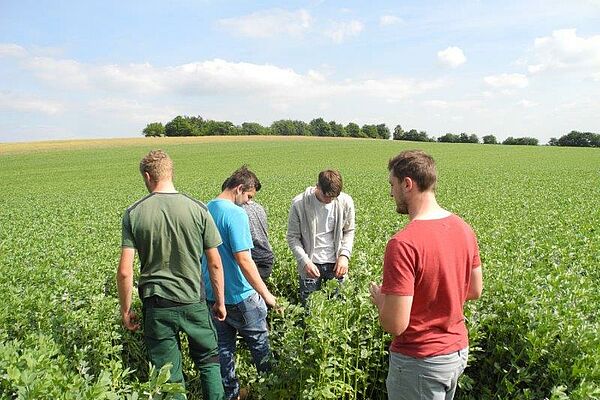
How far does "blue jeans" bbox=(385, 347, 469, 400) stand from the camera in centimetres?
278

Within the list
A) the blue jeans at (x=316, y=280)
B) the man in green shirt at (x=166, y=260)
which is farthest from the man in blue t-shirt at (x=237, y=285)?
the blue jeans at (x=316, y=280)

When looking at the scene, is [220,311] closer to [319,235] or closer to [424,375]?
[319,235]

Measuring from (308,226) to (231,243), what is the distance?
1.42 m

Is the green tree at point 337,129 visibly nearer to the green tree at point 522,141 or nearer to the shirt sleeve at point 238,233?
the green tree at point 522,141

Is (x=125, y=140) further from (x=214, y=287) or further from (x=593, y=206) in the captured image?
(x=214, y=287)

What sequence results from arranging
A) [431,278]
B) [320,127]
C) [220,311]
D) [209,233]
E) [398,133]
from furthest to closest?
1. [320,127]
2. [398,133]
3. [220,311]
4. [209,233]
5. [431,278]

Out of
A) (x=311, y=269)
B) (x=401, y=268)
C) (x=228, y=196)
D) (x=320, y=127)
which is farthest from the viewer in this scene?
(x=320, y=127)

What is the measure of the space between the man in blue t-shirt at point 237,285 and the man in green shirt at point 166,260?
1.14 feet

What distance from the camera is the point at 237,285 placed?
4.52 meters

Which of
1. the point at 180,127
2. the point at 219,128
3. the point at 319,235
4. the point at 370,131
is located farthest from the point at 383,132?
the point at 319,235

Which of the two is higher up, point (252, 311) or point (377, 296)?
point (377, 296)

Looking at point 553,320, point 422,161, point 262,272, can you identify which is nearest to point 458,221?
point 422,161

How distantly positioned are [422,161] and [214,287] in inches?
90.2

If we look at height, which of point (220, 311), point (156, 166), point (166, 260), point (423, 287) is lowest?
point (220, 311)
